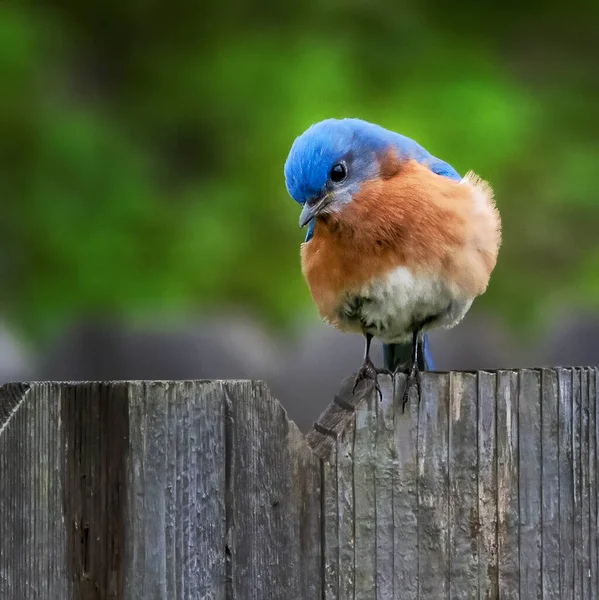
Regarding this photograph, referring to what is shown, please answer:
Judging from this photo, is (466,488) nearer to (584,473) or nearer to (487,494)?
(487,494)

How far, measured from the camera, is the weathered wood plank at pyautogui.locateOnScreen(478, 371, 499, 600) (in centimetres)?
210

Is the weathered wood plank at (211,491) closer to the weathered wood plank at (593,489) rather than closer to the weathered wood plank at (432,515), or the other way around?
the weathered wood plank at (432,515)

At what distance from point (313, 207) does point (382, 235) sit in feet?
0.79

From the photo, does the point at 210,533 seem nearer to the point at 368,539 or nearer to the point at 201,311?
the point at 368,539

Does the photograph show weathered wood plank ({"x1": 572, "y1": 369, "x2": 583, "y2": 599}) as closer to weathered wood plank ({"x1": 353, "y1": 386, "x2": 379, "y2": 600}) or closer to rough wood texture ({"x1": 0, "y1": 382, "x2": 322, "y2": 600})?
weathered wood plank ({"x1": 353, "y1": 386, "x2": 379, "y2": 600})

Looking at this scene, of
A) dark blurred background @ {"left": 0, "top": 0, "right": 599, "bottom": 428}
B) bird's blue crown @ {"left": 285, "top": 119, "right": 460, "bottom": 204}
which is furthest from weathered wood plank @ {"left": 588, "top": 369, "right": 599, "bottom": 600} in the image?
dark blurred background @ {"left": 0, "top": 0, "right": 599, "bottom": 428}

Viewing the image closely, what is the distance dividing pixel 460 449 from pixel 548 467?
191 mm

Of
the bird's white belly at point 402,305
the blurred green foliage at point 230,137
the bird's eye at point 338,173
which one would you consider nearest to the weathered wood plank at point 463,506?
the bird's white belly at point 402,305

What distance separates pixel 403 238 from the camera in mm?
3488

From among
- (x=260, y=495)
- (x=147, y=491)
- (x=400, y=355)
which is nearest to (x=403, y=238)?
(x=400, y=355)

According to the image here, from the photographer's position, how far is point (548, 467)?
2.16m

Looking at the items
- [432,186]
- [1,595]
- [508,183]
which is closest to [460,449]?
[1,595]

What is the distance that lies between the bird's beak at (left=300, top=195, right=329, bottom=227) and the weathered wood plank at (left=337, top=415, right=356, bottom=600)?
1474mm

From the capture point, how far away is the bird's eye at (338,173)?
351cm
